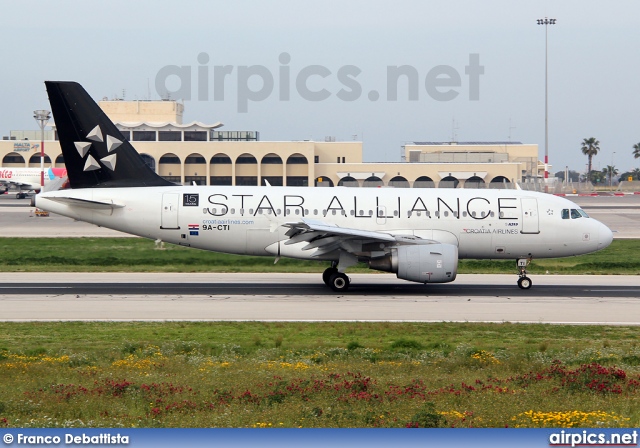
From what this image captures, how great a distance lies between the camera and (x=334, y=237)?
29.9 meters

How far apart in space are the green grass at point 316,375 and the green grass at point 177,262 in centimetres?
1531

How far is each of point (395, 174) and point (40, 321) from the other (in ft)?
266

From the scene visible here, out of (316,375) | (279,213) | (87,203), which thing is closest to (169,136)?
(87,203)

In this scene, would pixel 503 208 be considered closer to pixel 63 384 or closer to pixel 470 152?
pixel 63 384

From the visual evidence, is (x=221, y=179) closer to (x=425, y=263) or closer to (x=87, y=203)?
(x=87, y=203)

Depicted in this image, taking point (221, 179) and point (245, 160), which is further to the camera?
point (245, 160)

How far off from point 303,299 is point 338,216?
421cm

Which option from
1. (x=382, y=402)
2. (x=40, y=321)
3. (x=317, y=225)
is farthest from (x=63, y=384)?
(x=317, y=225)

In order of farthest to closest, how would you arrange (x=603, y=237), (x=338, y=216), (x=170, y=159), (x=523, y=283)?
1. (x=170, y=159)
2. (x=603, y=237)
3. (x=523, y=283)
4. (x=338, y=216)

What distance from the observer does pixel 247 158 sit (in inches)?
4119

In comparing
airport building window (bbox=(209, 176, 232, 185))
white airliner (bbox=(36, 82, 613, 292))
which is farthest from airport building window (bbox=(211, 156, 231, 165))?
white airliner (bbox=(36, 82, 613, 292))

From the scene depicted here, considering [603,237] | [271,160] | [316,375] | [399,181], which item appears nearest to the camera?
[316,375]

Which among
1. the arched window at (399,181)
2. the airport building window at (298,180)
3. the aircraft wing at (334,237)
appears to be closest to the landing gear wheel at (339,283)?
the aircraft wing at (334,237)

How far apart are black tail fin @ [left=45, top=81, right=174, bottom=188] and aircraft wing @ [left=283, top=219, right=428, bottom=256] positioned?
638 centimetres
